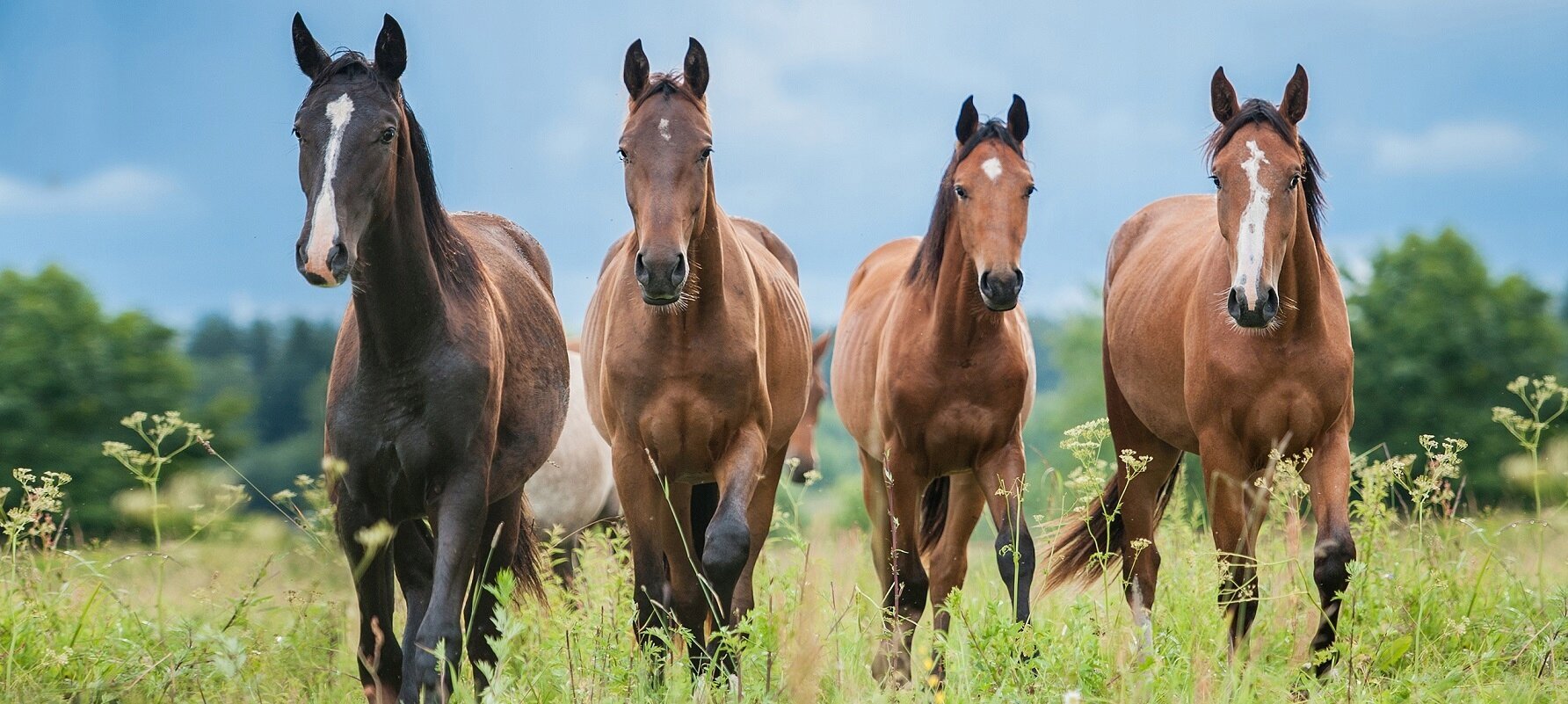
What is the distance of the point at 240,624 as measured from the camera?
13.6 ft

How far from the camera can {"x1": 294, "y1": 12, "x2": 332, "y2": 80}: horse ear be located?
14.4ft

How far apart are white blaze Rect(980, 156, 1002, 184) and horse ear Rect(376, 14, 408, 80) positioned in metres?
2.45

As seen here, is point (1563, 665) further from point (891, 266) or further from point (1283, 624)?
point (891, 266)

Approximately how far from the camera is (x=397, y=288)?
14.6 feet

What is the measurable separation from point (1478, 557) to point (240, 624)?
6.19m

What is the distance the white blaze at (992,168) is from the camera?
17.8ft

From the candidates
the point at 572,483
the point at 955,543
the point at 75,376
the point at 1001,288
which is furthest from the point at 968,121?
the point at 75,376

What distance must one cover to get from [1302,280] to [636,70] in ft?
9.26

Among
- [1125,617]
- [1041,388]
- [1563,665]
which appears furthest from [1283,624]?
[1041,388]

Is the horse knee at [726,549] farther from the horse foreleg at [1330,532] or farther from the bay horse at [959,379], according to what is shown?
the horse foreleg at [1330,532]

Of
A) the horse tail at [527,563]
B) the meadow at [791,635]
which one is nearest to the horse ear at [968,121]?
the meadow at [791,635]

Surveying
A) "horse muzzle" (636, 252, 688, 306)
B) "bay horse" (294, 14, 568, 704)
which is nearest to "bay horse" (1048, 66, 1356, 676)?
"horse muzzle" (636, 252, 688, 306)

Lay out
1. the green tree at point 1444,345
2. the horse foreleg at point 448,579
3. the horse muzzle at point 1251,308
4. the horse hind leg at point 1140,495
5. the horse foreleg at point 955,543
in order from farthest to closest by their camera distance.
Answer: the green tree at point 1444,345 < the horse hind leg at point 1140,495 < the horse foreleg at point 955,543 < the horse muzzle at point 1251,308 < the horse foreleg at point 448,579

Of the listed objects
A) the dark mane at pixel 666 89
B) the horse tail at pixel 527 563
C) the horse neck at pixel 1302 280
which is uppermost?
the dark mane at pixel 666 89
